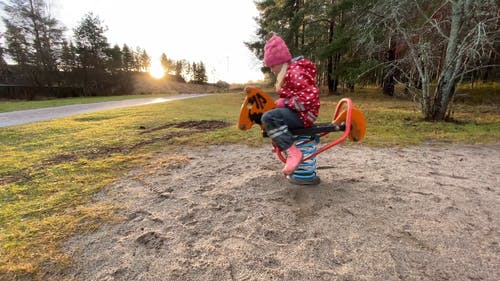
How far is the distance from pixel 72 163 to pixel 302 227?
3754mm

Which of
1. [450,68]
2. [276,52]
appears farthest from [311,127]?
[450,68]

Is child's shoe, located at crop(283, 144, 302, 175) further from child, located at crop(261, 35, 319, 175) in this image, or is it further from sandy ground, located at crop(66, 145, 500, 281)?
sandy ground, located at crop(66, 145, 500, 281)

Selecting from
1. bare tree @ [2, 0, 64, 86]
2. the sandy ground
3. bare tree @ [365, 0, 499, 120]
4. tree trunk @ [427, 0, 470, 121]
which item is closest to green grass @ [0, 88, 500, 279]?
the sandy ground

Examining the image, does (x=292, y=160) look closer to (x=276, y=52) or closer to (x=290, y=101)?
(x=290, y=101)

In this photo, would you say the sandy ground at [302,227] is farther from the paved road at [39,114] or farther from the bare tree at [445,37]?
the paved road at [39,114]

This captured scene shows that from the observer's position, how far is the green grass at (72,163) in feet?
6.56

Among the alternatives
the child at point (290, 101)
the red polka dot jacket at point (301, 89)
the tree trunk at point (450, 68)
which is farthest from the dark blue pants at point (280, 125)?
the tree trunk at point (450, 68)

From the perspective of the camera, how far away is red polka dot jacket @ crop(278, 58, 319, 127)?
8.43ft

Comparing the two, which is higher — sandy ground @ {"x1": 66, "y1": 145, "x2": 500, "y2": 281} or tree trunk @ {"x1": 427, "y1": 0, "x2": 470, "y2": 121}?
tree trunk @ {"x1": 427, "y1": 0, "x2": 470, "y2": 121}

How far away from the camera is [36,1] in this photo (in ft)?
86.9

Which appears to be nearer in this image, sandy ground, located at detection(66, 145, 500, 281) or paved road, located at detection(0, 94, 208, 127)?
sandy ground, located at detection(66, 145, 500, 281)

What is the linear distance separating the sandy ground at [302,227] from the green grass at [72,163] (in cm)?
24

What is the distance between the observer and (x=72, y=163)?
4.02m

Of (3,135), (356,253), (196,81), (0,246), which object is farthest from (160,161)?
(196,81)
